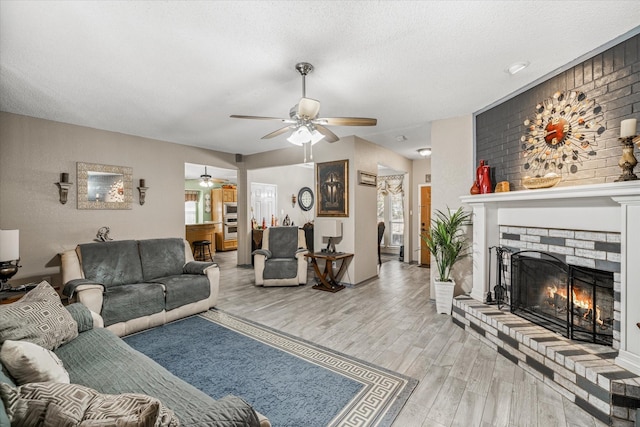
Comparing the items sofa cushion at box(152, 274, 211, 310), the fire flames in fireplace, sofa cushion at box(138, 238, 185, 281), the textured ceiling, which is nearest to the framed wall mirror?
the textured ceiling

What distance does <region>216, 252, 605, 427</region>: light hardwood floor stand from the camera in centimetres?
189

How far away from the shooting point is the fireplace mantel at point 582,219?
1.92m

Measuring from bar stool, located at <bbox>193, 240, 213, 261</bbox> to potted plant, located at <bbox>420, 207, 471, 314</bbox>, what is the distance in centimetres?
587

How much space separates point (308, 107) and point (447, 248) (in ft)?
8.13

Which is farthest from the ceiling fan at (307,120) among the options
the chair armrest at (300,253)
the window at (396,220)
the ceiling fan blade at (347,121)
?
the window at (396,220)

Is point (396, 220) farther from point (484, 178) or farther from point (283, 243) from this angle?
point (484, 178)

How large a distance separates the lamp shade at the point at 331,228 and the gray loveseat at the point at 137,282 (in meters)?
1.90

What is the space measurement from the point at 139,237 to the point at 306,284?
2.95 metres

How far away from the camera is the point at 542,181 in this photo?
270cm

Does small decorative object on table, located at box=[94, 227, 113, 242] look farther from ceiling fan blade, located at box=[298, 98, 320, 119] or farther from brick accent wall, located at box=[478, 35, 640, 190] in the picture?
brick accent wall, located at box=[478, 35, 640, 190]

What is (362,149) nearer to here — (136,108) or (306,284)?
(306,284)

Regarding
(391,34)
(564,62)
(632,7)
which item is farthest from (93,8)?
(564,62)

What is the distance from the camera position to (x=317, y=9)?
1.85 m

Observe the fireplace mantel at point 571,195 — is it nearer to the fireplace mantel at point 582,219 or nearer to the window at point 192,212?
the fireplace mantel at point 582,219
